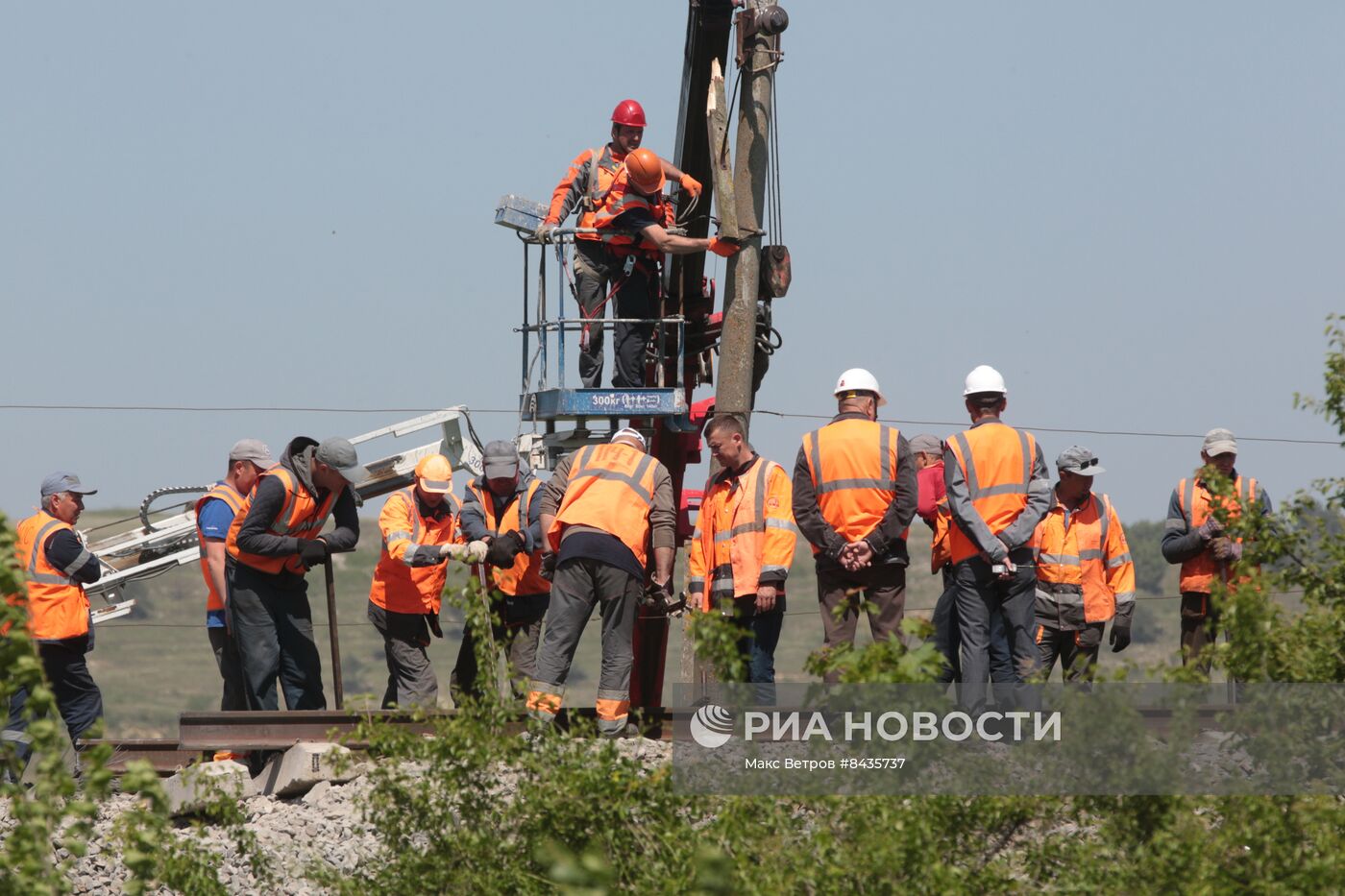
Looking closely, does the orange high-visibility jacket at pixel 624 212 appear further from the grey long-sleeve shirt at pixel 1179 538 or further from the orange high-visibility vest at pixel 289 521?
the grey long-sleeve shirt at pixel 1179 538

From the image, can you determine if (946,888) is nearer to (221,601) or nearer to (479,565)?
(479,565)

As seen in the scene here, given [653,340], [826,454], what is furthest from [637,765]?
[653,340]

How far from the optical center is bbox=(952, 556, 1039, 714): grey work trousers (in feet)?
31.0

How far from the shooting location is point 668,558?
988cm

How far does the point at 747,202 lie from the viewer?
39.4 feet

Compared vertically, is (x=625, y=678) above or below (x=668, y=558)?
below

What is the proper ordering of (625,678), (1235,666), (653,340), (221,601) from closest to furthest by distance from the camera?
(1235,666) < (625,678) < (221,601) < (653,340)

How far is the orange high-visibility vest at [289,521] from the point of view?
413 inches

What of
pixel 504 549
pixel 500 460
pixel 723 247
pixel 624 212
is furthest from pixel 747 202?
pixel 504 549

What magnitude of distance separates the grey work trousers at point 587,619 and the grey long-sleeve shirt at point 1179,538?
3858 millimetres

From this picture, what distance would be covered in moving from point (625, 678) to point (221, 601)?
122 inches

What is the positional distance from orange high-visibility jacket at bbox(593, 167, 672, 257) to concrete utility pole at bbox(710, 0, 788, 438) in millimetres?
799

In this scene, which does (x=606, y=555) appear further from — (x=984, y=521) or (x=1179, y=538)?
(x=1179, y=538)

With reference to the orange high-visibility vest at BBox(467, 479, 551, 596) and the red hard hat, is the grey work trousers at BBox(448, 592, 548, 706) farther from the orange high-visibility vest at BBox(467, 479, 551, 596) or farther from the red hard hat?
the red hard hat
